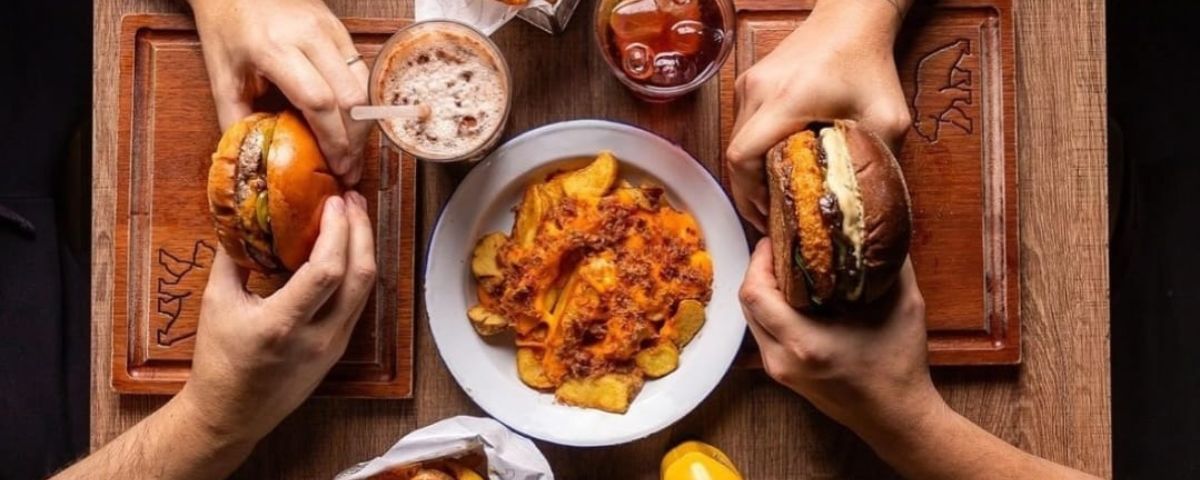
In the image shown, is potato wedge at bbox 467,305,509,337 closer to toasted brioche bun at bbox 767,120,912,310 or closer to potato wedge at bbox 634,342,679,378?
potato wedge at bbox 634,342,679,378

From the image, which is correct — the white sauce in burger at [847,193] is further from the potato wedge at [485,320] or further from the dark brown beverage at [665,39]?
the potato wedge at [485,320]

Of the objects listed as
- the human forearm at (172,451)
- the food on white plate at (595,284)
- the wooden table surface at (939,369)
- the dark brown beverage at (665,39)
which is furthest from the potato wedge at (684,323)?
the human forearm at (172,451)

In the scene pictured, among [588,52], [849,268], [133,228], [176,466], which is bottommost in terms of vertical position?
[176,466]

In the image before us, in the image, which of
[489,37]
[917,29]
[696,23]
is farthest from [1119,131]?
[489,37]

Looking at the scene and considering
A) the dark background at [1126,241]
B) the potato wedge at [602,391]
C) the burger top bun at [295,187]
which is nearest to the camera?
the burger top bun at [295,187]

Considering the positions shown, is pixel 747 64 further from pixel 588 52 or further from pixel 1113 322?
pixel 1113 322

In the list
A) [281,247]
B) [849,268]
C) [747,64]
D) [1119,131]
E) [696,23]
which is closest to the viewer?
[849,268]
